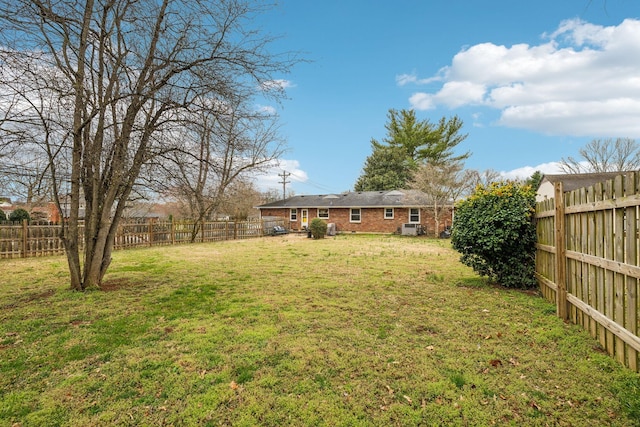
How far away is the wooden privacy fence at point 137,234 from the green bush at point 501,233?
13.7 meters

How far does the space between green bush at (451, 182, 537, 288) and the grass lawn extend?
1.83 feet

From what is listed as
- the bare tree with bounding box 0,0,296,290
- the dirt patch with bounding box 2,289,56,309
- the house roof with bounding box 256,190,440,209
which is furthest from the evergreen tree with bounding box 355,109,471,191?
the dirt patch with bounding box 2,289,56,309

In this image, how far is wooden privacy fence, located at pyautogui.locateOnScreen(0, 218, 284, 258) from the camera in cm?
1137

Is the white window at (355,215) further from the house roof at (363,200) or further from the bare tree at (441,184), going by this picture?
the bare tree at (441,184)

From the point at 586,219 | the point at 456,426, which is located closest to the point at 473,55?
the point at 586,219

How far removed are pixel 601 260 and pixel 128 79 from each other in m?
7.56

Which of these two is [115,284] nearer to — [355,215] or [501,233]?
[501,233]

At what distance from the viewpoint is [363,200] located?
27.5 m

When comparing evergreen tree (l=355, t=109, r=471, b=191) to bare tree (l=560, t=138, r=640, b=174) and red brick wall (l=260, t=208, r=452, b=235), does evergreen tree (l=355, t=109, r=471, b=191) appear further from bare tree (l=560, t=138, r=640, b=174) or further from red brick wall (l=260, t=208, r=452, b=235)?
red brick wall (l=260, t=208, r=452, b=235)

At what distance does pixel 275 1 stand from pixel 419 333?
19.0ft

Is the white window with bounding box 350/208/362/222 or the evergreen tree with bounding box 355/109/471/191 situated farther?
the evergreen tree with bounding box 355/109/471/191

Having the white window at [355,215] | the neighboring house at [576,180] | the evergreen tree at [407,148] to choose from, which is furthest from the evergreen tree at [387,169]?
the neighboring house at [576,180]

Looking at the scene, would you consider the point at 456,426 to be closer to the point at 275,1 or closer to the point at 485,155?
the point at 275,1

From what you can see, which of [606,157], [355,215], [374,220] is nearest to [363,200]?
[355,215]
